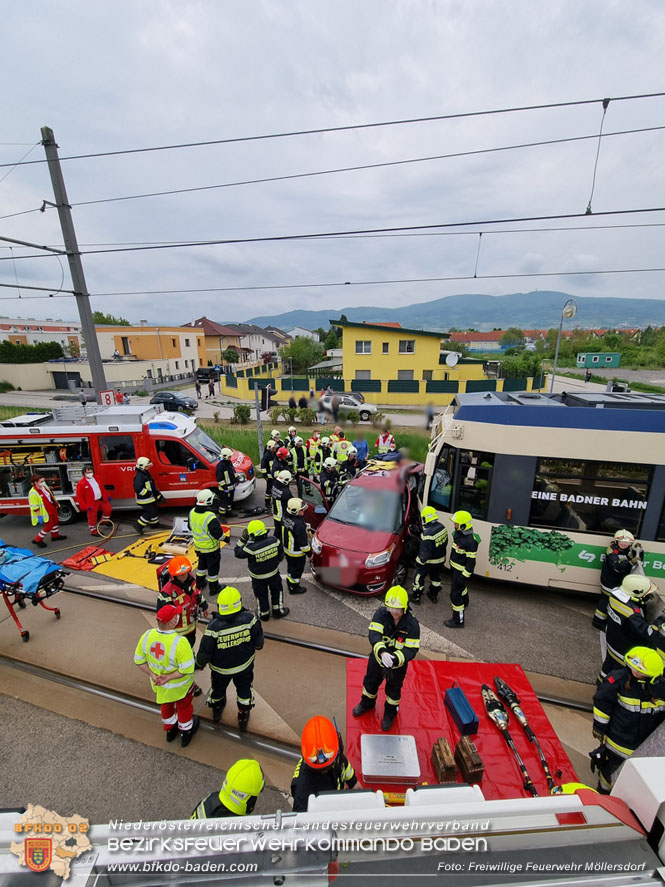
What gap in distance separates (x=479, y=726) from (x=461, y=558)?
2.39m

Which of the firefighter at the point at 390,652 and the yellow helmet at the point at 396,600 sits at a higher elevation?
the yellow helmet at the point at 396,600

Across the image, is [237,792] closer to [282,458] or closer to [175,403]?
[282,458]

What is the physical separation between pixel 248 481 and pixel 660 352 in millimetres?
69432

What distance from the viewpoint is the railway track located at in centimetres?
471

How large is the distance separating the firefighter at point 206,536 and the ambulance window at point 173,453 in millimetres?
3289

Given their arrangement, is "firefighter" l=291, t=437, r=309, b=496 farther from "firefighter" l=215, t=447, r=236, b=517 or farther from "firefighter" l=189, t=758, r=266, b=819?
"firefighter" l=189, t=758, r=266, b=819

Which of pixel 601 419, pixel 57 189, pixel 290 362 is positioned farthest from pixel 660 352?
pixel 57 189

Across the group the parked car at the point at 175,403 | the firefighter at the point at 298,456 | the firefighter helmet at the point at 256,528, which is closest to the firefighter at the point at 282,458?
the firefighter at the point at 298,456

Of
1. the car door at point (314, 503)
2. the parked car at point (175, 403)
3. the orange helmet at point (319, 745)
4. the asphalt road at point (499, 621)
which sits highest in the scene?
the orange helmet at point (319, 745)

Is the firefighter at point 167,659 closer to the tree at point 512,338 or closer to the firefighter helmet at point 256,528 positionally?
the firefighter helmet at point 256,528

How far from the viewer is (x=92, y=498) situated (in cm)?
863

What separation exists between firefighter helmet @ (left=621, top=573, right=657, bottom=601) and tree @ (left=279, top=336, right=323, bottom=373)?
4511 centimetres

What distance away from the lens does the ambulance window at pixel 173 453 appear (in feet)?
31.1

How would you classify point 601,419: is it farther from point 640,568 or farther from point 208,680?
point 208,680
